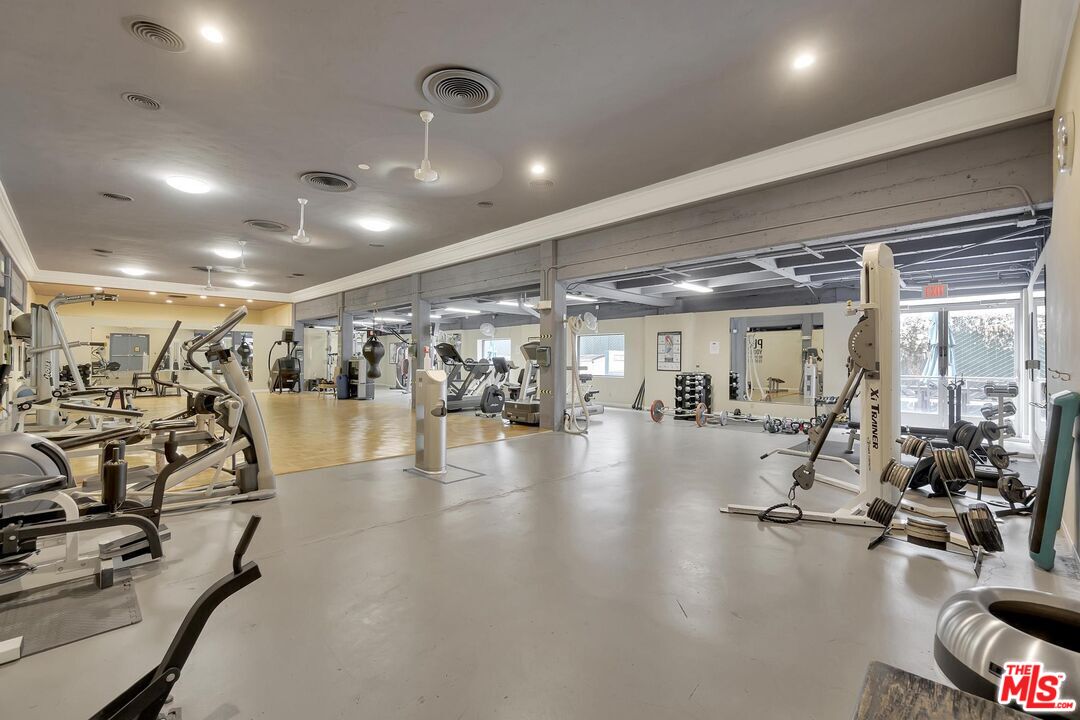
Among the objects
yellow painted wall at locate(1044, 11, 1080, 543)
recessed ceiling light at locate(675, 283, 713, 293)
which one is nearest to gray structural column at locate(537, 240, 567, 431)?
recessed ceiling light at locate(675, 283, 713, 293)

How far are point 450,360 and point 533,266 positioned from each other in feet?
11.0

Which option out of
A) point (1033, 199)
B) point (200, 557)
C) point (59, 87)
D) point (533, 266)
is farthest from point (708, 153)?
point (59, 87)

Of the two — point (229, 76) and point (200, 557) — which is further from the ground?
point (229, 76)

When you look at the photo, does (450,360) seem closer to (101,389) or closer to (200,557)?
(101,389)

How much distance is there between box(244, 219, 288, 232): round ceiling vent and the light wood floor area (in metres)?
3.28

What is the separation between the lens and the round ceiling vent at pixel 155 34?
10.3 feet

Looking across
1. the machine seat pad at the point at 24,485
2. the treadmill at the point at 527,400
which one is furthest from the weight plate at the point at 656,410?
the machine seat pad at the point at 24,485

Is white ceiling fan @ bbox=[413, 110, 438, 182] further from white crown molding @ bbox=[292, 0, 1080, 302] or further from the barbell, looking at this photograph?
the barbell

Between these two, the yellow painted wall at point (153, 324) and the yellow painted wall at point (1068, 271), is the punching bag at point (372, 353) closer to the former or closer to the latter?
the yellow painted wall at point (153, 324)

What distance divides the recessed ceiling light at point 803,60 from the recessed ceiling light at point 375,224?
6.08 m

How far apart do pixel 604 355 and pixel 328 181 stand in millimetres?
8906

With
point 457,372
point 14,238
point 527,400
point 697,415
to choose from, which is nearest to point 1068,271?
point 697,415

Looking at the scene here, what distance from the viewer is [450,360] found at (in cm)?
1038

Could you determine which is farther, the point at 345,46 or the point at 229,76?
the point at 229,76
